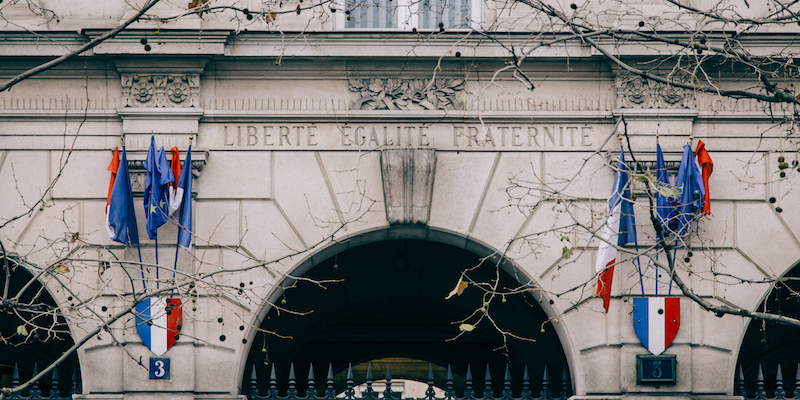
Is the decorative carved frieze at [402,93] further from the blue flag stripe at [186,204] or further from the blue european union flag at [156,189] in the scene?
the blue european union flag at [156,189]

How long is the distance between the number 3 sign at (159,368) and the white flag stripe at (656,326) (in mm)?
5871

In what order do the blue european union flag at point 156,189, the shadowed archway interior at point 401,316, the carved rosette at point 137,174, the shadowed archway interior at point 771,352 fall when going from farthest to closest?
the shadowed archway interior at point 771,352 → the shadowed archway interior at point 401,316 → the carved rosette at point 137,174 → the blue european union flag at point 156,189

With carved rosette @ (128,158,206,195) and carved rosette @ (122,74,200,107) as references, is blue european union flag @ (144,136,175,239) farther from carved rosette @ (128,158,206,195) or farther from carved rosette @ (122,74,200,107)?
carved rosette @ (122,74,200,107)

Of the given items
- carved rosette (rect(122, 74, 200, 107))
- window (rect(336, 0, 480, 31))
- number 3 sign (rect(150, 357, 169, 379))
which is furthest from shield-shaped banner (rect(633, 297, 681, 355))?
carved rosette (rect(122, 74, 200, 107))

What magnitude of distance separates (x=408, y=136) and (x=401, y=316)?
8776mm

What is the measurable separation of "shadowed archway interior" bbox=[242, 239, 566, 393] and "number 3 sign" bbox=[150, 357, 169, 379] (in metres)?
1.30

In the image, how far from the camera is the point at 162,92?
11.7m

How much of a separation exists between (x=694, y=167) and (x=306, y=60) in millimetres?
5001

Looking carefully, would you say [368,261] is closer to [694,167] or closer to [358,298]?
[358,298]

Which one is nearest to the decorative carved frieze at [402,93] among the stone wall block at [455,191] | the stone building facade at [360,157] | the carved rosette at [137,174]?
the stone building facade at [360,157]

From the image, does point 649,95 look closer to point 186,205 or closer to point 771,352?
point 186,205

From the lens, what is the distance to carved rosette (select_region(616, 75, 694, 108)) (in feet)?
38.4

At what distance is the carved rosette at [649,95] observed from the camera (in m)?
11.7

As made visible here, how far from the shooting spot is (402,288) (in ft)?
52.6
